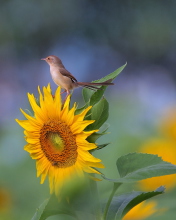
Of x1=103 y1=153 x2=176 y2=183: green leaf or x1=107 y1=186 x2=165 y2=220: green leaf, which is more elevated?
x1=103 y1=153 x2=176 y2=183: green leaf

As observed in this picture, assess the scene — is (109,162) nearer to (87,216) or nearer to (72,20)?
(87,216)

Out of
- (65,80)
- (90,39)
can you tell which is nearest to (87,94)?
(65,80)

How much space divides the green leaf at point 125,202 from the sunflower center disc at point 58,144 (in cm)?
6

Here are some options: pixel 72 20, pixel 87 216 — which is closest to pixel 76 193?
pixel 87 216

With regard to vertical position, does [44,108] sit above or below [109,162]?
below

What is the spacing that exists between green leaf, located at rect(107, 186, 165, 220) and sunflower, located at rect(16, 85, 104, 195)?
0.05 metres

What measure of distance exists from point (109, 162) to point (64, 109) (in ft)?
1.82

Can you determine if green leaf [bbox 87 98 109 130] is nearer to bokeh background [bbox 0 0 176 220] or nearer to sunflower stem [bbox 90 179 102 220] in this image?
sunflower stem [bbox 90 179 102 220]

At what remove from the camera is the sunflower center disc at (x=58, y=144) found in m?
0.62

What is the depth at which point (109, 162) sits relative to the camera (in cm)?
117

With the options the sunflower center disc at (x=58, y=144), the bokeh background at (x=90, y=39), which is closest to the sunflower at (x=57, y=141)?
the sunflower center disc at (x=58, y=144)

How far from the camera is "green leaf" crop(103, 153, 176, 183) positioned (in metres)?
0.59

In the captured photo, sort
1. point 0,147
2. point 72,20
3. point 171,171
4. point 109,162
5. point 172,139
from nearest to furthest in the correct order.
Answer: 1. point 171,171
2. point 109,162
3. point 172,139
4. point 0,147
5. point 72,20

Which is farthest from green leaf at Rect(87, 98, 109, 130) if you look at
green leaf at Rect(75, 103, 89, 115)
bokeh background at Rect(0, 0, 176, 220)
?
bokeh background at Rect(0, 0, 176, 220)
